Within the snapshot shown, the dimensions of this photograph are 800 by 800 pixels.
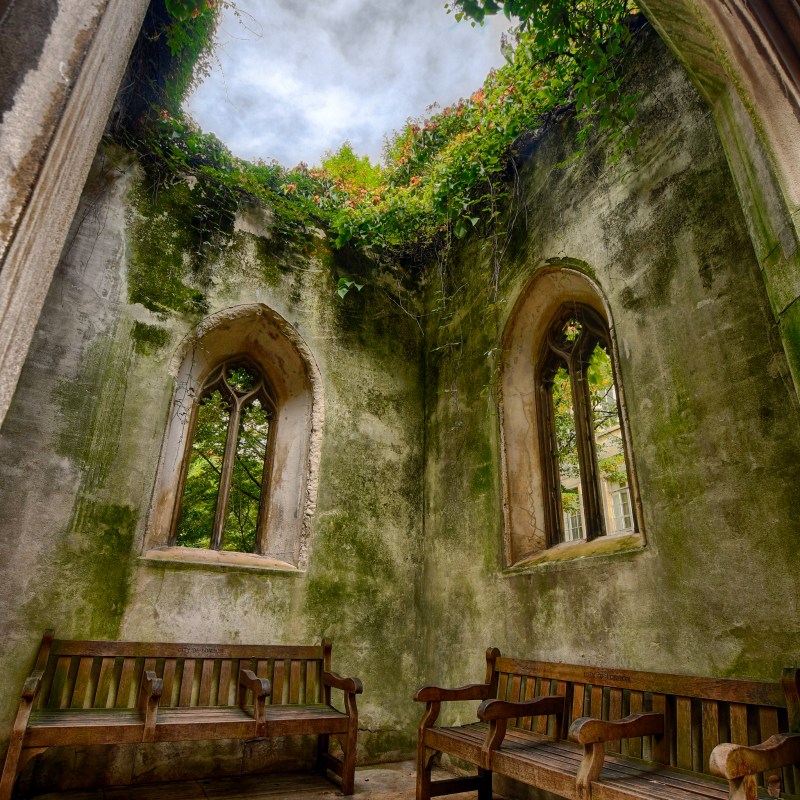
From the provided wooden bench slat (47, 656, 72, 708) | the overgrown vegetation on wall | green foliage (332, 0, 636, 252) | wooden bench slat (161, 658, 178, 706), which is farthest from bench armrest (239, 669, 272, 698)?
green foliage (332, 0, 636, 252)

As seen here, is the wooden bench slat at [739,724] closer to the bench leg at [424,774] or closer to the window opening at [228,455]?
the bench leg at [424,774]

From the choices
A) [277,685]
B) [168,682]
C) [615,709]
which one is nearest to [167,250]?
Result: [168,682]

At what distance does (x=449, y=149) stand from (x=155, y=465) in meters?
5.51

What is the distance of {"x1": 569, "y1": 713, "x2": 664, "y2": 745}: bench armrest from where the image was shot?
7.98ft

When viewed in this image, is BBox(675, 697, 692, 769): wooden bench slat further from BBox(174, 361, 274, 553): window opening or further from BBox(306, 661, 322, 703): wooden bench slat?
BBox(174, 361, 274, 553): window opening

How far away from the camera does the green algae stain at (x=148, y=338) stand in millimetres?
4660

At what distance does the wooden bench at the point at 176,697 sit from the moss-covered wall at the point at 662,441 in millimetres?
1266

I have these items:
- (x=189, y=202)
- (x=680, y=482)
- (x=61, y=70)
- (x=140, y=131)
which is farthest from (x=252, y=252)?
(x=680, y=482)

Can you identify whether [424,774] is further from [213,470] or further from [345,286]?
[213,470]

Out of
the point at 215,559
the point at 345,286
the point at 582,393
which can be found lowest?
the point at 215,559

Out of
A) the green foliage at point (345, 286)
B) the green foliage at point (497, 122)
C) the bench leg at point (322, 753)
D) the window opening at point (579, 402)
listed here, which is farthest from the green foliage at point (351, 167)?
the bench leg at point (322, 753)

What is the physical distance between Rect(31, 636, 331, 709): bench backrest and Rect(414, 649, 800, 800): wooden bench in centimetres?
124

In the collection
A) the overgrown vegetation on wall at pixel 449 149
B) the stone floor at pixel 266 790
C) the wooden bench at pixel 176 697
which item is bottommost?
the stone floor at pixel 266 790

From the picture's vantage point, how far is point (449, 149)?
722cm
